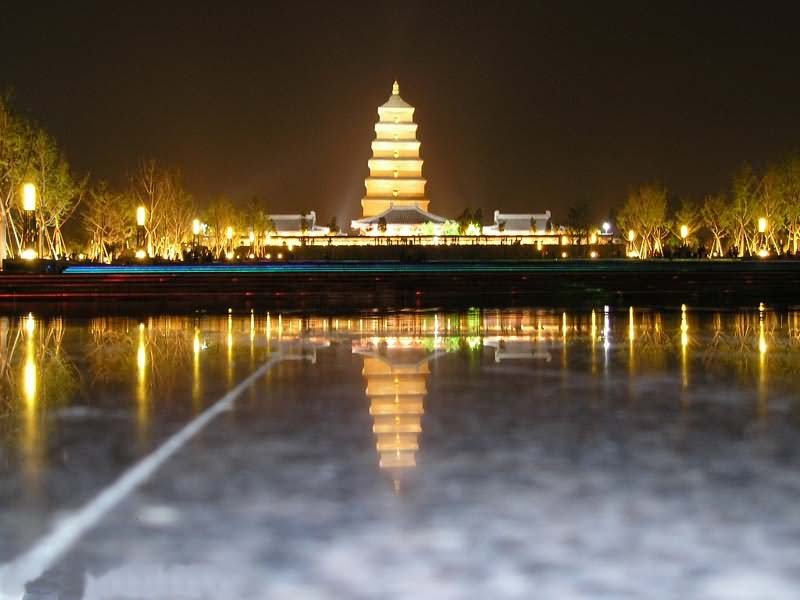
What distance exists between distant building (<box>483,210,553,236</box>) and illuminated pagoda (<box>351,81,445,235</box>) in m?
6.17

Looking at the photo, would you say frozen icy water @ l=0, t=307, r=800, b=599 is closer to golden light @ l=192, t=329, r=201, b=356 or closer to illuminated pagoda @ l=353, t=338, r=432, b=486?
illuminated pagoda @ l=353, t=338, r=432, b=486

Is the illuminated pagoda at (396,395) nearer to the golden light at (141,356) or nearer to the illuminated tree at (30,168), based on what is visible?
the golden light at (141,356)

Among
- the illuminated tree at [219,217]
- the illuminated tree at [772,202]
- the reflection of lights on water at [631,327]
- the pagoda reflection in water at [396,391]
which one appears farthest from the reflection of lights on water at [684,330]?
the illuminated tree at [219,217]

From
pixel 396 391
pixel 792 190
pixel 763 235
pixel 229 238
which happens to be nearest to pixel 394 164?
pixel 229 238

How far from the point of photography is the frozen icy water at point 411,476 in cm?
416

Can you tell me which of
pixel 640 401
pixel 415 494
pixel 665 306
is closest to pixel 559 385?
pixel 640 401

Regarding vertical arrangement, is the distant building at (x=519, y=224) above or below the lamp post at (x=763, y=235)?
above

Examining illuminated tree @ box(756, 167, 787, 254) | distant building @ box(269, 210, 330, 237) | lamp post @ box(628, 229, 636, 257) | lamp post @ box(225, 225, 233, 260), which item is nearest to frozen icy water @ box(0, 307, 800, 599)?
illuminated tree @ box(756, 167, 787, 254)

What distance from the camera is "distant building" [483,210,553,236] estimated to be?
10181 centimetres

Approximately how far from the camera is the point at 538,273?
33.1 m

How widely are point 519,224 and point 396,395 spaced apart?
96279 mm

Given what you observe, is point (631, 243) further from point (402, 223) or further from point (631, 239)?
point (402, 223)

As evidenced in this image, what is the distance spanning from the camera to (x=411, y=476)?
5.91 metres

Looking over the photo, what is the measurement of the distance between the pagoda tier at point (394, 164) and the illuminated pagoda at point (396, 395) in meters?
89.4
